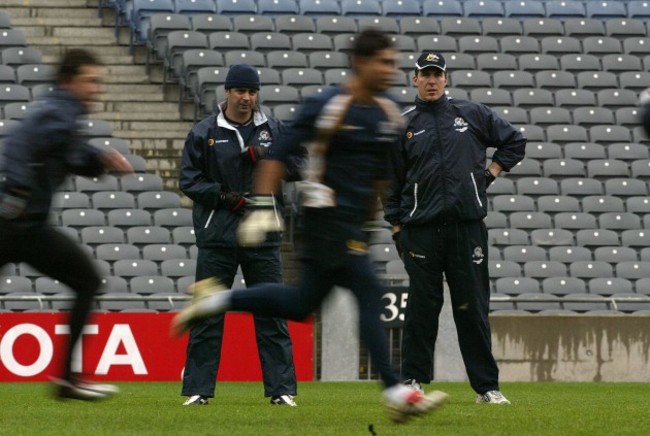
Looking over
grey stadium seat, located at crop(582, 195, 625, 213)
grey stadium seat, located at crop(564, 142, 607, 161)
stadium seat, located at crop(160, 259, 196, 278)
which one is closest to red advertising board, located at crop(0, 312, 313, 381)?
stadium seat, located at crop(160, 259, 196, 278)

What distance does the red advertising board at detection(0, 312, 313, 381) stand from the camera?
13.4m

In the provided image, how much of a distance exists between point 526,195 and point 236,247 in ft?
31.5

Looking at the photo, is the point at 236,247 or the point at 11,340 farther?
the point at 11,340

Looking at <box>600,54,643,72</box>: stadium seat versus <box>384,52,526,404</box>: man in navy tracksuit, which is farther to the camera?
<box>600,54,643,72</box>: stadium seat

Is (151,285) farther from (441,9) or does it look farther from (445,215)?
(441,9)

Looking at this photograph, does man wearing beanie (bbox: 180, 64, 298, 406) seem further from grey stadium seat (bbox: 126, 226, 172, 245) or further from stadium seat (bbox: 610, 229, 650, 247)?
stadium seat (bbox: 610, 229, 650, 247)

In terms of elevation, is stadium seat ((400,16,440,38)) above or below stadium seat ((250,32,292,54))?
Result: above

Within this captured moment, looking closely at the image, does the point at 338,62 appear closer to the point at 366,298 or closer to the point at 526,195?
the point at 526,195

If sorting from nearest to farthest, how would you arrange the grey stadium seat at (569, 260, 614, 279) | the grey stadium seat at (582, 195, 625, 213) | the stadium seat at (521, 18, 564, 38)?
1. the grey stadium seat at (569, 260, 614, 279)
2. the grey stadium seat at (582, 195, 625, 213)
3. the stadium seat at (521, 18, 564, 38)

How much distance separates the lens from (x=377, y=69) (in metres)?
6.45

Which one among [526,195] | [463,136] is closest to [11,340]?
[463,136]

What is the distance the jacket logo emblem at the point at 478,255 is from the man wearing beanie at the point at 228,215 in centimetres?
124

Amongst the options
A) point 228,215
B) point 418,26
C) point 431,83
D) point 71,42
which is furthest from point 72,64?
point 418,26

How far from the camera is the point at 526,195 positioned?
18.1 meters
